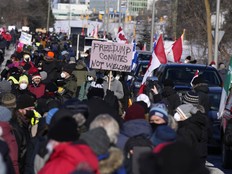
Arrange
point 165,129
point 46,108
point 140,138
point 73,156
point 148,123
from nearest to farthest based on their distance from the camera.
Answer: point 73,156 → point 165,129 → point 140,138 → point 148,123 → point 46,108

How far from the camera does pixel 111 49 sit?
55.6ft

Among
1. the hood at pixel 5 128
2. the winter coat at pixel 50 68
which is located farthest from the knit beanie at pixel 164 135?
the winter coat at pixel 50 68

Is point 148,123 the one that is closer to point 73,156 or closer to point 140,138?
point 140,138

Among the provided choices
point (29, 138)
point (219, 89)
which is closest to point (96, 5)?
point (219, 89)

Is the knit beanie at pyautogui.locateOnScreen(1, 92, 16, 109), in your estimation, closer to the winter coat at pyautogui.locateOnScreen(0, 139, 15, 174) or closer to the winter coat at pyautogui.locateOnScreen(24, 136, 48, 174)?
the winter coat at pyautogui.locateOnScreen(24, 136, 48, 174)

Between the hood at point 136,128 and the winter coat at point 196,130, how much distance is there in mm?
895

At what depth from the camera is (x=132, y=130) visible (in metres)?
8.18

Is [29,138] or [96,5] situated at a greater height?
[96,5]

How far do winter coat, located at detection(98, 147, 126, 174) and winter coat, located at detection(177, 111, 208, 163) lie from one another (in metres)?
2.92

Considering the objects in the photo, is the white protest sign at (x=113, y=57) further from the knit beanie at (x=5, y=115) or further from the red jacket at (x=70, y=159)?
the red jacket at (x=70, y=159)

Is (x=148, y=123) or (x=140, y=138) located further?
(x=148, y=123)

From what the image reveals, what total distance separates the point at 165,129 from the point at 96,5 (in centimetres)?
11013

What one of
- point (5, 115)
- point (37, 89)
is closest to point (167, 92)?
point (37, 89)

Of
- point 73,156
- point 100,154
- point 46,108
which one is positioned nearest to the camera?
point 73,156
